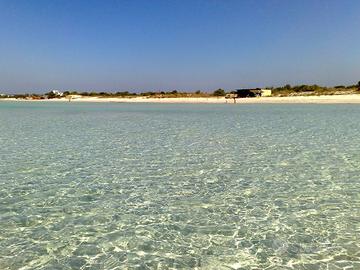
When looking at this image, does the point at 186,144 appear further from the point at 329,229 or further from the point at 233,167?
the point at 329,229

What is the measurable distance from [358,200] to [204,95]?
99247mm

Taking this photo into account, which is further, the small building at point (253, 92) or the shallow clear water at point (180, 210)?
the small building at point (253, 92)

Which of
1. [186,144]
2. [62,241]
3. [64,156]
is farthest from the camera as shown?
[186,144]

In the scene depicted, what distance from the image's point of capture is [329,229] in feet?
20.3

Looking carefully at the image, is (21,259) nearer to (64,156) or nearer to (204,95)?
(64,156)

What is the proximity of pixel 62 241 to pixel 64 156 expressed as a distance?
7.82 m

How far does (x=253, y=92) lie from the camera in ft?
286

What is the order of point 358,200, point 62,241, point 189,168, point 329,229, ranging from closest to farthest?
point 62,241
point 329,229
point 358,200
point 189,168

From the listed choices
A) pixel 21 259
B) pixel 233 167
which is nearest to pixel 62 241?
pixel 21 259

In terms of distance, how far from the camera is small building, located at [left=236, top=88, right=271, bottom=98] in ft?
280

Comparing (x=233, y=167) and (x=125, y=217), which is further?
(x=233, y=167)

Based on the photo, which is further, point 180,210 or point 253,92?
point 253,92

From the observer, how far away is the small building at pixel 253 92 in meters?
85.2

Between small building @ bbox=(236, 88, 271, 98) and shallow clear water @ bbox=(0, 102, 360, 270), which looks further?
small building @ bbox=(236, 88, 271, 98)
